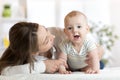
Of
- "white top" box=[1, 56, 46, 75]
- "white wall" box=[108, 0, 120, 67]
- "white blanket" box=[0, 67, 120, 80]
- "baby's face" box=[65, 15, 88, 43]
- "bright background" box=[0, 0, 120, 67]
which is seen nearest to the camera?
"white blanket" box=[0, 67, 120, 80]

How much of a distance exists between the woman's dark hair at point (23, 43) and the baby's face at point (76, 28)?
0.18 metres

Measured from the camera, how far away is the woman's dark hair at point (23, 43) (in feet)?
4.26

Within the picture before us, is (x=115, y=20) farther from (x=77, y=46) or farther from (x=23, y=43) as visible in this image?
(x=23, y=43)

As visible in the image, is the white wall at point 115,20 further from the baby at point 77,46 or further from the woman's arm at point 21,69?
the woman's arm at point 21,69

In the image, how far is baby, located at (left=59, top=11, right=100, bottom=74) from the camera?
4.65 feet

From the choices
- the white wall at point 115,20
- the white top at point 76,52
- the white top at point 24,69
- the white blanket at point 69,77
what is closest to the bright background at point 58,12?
the white wall at point 115,20

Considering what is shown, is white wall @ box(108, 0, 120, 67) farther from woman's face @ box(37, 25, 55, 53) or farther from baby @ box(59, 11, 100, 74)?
woman's face @ box(37, 25, 55, 53)

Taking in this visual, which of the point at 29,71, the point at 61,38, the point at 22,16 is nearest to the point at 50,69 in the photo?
the point at 29,71

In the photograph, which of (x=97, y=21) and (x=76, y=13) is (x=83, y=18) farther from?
(x=97, y=21)

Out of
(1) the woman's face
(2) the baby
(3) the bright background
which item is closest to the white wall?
(3) the bright background

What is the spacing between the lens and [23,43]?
1.30 meters

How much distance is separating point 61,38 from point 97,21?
198cm

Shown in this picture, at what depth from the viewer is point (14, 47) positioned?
1.32m

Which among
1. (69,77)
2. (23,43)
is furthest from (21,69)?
(69,77)
